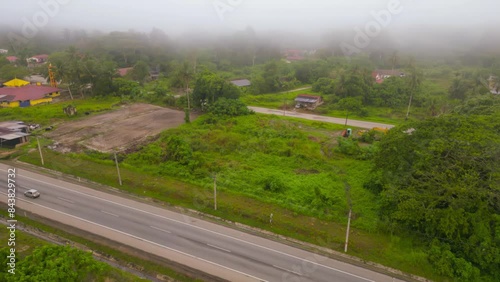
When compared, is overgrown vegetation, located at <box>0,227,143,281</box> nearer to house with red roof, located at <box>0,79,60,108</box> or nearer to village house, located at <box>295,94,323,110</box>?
village house, located at <box>295,94,323,110</box>

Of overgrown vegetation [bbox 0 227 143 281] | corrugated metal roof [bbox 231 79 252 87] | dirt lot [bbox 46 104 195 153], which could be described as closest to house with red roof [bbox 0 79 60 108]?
dirt lot [bbox 46 104 195 153]

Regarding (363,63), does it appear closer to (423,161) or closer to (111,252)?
(423,161)

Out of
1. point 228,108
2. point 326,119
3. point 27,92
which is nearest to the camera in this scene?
point 228,108

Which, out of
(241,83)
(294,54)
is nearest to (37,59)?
(241,83)

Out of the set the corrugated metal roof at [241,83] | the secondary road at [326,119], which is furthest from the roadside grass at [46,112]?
the corrugated metal roof at [241,83]

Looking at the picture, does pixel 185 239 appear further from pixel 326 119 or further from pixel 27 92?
pixel 27 92

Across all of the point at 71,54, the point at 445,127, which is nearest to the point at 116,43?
the point at 71,54

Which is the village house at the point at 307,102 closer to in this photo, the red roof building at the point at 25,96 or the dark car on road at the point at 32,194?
the dark car on road at the point at 32,194
